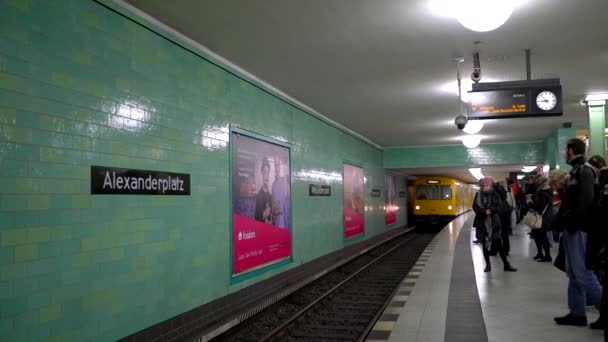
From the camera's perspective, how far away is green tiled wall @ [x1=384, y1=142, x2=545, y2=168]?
18.2m

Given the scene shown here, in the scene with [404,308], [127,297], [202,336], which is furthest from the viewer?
[404,308]

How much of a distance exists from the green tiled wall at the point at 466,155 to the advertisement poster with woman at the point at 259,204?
35.8ft

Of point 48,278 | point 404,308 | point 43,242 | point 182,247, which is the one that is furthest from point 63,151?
point 404,308

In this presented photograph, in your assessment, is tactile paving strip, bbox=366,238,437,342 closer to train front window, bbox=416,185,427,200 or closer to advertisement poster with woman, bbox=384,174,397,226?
advertisement poster with woman, bbox=384,174,397,226

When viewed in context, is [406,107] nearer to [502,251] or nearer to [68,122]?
[502,251]

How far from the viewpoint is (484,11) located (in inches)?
174

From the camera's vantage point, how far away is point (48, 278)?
403 centimetres

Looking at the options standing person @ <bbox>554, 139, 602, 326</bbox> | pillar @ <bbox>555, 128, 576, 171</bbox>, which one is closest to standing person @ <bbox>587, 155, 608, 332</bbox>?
standing person @ <bbox>554, 139, 602, 326</bbox>

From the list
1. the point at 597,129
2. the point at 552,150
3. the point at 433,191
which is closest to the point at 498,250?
the point at 597,129

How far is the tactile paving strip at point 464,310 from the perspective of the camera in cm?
477

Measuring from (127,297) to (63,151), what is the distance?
1.62m

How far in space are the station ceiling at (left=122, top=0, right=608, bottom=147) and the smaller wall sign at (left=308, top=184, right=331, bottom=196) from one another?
1811mm

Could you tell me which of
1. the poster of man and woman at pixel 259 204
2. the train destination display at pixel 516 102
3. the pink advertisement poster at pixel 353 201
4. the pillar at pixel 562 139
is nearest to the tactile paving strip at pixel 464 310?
the train destination display at pixel 516 102

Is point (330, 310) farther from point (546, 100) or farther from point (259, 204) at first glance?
point (546, 100)
